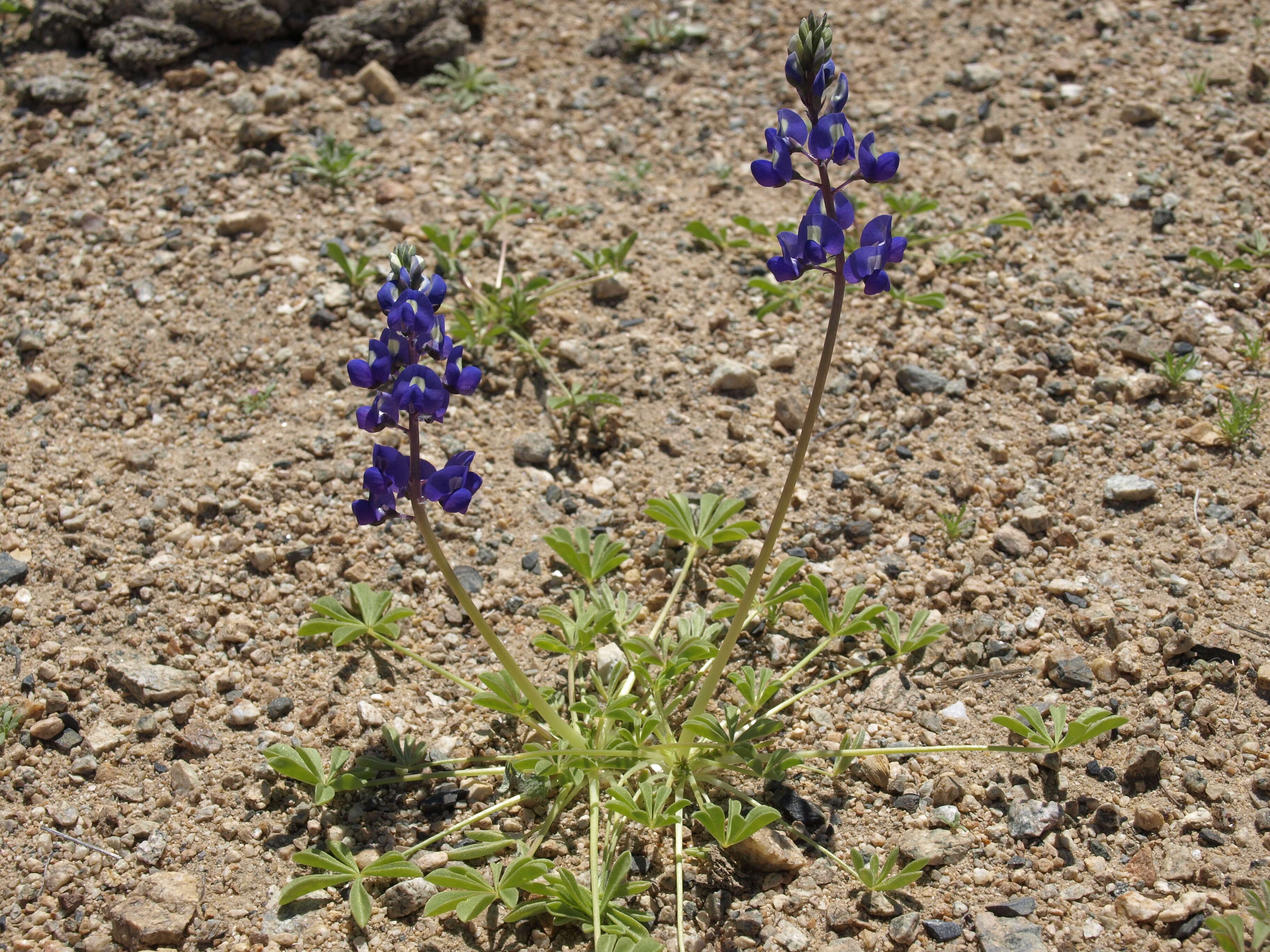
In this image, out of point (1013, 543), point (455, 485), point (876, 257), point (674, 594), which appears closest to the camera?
point (876, 257)

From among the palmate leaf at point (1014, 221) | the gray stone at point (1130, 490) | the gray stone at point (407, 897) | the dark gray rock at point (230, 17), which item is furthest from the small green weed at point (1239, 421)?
the dark gray rock at point (230, 17)

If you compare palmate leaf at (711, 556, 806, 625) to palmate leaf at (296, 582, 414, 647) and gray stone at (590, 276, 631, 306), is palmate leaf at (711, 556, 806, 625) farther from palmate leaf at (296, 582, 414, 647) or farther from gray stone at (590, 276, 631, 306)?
gray stone at (590, 276, 631, 306)

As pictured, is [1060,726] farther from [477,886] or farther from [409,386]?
[409,386]

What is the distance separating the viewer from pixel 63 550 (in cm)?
398

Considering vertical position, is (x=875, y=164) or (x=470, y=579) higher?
(x=875, y=164)

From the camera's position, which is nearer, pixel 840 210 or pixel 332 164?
pixel 840 210

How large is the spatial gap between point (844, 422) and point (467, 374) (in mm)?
2173

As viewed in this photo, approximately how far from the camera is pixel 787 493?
9.45 feet

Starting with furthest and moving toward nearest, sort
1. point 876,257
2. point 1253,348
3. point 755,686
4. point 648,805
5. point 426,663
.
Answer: point 1253,348, point 426,663, point 755,686, point 648,805, point 876,257

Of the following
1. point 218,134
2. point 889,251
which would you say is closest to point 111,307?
point 218,134

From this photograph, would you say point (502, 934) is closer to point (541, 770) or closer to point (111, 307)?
point (541, 770)

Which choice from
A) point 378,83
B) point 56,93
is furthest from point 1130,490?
point 56,93

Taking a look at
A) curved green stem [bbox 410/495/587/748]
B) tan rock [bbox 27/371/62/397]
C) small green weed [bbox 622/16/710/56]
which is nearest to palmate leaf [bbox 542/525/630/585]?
curved green stem [bbox 410/495/587/748]

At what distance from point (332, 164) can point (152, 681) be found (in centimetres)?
288
